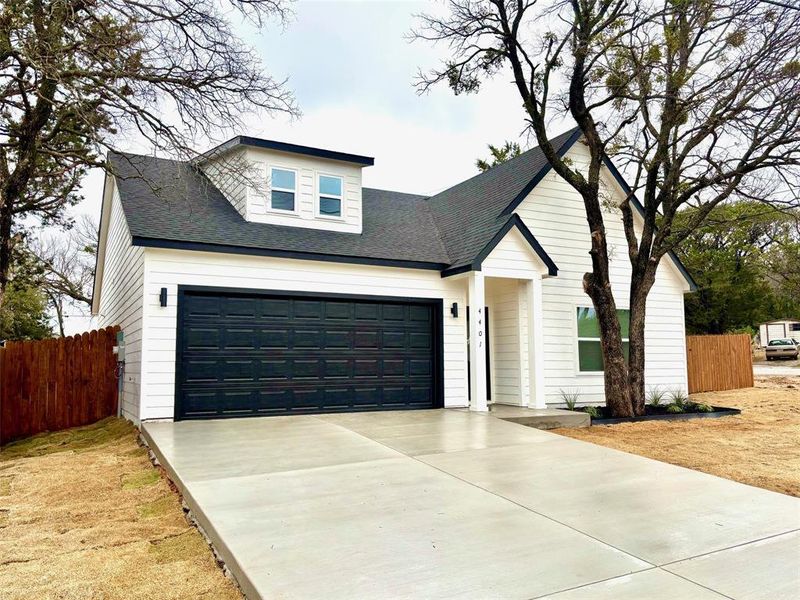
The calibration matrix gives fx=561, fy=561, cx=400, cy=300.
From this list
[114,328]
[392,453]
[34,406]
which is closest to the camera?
[392,453]

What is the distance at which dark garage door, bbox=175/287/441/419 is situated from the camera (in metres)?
9.63

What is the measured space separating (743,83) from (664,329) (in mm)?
6056

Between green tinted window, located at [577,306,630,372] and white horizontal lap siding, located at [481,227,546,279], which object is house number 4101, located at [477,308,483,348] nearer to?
white horizontal lap siding, located at [481,227,546,279]

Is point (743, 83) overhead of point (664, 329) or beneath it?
overhead

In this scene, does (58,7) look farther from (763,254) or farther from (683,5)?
(763,254)

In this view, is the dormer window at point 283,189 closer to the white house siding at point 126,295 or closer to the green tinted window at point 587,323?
the white house siding at point 126,295

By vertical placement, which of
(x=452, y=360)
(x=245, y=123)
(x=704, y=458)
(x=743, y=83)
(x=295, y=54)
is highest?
(x=295, y=54)

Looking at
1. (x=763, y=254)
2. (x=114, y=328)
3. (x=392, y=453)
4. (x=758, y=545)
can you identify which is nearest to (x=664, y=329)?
(x=392, y=453)

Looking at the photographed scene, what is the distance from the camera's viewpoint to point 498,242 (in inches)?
444

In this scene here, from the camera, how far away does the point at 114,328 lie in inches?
494

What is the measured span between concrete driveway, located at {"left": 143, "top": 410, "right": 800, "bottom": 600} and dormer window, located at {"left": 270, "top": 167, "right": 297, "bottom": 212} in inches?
221

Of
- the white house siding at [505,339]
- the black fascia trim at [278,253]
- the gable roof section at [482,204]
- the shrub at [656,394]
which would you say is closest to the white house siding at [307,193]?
the black fascia trim at [278,253]

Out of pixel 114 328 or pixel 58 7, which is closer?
pixel 58 7

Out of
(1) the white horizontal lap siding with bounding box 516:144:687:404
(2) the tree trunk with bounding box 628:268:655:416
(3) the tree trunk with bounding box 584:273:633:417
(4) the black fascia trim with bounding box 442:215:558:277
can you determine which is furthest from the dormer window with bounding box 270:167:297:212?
(2) the tree trunk with bounding box 628:268:655:416
